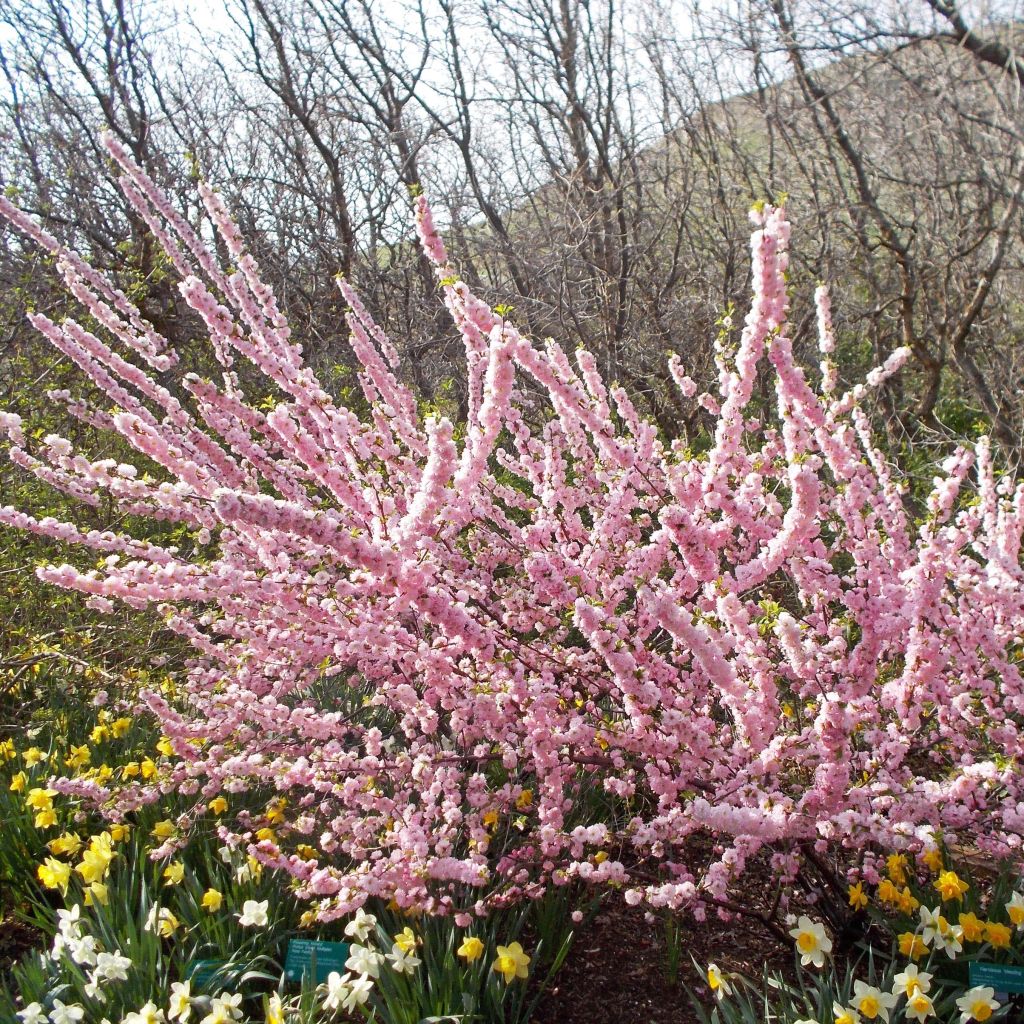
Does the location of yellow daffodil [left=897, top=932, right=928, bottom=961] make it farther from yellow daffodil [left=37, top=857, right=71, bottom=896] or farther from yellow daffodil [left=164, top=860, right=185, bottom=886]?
yellow daffodil [left=37, top=857, right=71, bottom=896]

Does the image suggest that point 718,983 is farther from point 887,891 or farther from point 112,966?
point 112,966

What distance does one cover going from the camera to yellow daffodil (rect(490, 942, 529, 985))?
8.46ft

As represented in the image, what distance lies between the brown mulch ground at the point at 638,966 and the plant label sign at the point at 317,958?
627 mm

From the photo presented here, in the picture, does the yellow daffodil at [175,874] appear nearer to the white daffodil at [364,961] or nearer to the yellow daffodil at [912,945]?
the white daffodil at [364,961]

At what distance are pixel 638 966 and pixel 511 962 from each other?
2.23ft

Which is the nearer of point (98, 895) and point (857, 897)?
point (857, 897)

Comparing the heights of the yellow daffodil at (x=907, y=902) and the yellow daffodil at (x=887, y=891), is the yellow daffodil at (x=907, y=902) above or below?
below

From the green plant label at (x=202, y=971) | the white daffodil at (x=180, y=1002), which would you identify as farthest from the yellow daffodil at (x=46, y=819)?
the white daffodil at (x=180, y=1002)

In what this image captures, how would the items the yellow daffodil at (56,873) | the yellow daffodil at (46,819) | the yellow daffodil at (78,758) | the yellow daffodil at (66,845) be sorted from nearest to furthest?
the yellow daffodil at (56,873)
the yellow daffodil at (66,845)
the yellow daffodil at (46,819)
the yellow daffodil at (78,758)

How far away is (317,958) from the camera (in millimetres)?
2762

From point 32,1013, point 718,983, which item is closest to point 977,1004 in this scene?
point 718,983

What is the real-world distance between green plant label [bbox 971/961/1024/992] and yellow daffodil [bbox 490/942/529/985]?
120 centimetres

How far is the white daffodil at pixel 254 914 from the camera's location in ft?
9.36

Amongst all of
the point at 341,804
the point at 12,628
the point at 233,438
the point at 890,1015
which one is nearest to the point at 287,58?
the point at 12,628
